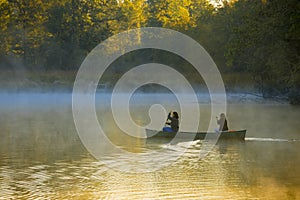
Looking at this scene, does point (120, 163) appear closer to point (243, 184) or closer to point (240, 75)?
point (243, 184)

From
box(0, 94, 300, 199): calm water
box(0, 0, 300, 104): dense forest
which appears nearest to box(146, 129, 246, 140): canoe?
box(0, 94, 300, 199): calm water

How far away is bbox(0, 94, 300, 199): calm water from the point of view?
11.8 meters

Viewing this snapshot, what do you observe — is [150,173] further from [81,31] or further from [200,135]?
[81,31]

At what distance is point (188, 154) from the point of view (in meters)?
17.6

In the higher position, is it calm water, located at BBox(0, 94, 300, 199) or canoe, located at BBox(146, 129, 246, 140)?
canoe, located at BBox(146, 129, 246, 140)

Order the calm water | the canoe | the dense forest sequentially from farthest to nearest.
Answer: the dense forest < the canoe < the calm water

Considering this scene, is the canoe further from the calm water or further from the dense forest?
the dense forest

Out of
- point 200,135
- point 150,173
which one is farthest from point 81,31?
point 150,173

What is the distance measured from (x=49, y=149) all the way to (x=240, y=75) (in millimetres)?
37347

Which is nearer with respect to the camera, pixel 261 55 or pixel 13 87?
pixel 261 55

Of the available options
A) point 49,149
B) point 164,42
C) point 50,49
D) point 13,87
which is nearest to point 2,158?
point 49,149

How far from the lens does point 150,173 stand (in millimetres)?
14023

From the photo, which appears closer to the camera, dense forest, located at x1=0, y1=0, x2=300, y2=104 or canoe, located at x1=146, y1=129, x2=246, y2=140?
canoe, located at x1=146, y1=129, x2=246, y2=140

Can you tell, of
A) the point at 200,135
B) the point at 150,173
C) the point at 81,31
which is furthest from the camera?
the point at 81,31
